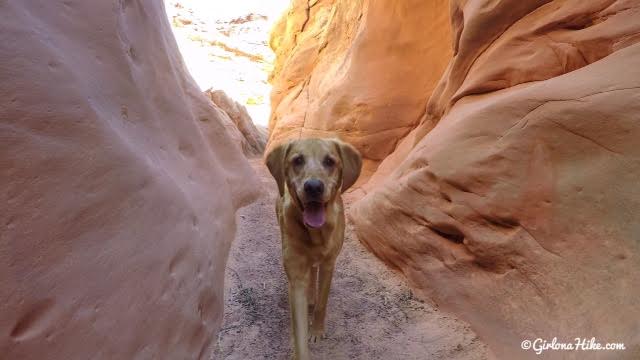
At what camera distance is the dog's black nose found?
9.01 ft

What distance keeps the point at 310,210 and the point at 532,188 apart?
168 centimetres

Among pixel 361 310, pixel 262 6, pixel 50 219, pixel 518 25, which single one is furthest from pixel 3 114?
pixel 262 6

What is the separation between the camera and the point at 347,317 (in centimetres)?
342

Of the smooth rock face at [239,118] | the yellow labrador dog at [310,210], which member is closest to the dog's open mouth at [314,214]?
the yellow labrador dog at [310,210]

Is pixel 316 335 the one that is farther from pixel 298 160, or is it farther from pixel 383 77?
pixel 383 77

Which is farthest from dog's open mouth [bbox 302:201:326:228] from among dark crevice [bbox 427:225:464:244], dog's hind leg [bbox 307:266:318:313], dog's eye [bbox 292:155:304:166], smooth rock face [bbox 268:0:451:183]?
smooth rock face [bbox 268:0:451:183]

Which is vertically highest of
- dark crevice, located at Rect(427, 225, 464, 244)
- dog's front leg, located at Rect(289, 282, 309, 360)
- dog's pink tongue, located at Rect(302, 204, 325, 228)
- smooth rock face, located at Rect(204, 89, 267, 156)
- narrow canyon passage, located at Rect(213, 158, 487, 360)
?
dog's pink tongue, located at Rect(302, 204, 325, 228)

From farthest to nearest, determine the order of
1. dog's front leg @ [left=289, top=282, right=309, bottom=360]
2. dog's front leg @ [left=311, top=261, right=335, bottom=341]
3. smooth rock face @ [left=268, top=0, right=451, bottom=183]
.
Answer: smooth rock face @ [left=268, top=0, right=451, bottom=183], dog's front leg @ [left=311, top=261, right=335, bottom=341], dog's front leg @ [left=289, top=282, right=309, bottom=360]

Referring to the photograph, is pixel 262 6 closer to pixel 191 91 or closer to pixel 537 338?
pixel 191 91

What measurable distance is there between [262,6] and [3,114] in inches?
1080

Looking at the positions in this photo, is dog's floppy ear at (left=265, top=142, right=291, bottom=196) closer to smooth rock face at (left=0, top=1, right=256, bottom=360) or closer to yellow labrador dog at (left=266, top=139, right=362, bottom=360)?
yellow labrador dog at (left=266, top=139, right=362, bottom=360)

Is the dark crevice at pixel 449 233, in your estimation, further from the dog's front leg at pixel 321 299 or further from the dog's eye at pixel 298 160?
the dog's eye at pixel 298 160

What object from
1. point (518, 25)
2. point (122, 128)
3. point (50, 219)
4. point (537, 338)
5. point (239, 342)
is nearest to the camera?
point (50, 219)

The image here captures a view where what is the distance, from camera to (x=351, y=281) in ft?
13.1
